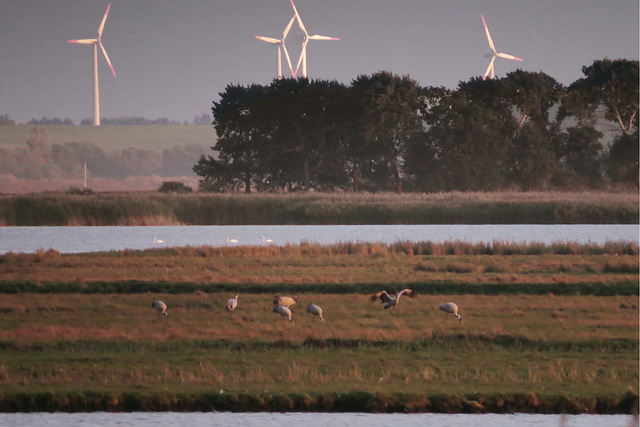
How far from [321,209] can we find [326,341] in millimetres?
46029

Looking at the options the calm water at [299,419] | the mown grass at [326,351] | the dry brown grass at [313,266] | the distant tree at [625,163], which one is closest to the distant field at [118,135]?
the distant tree at [625,163]

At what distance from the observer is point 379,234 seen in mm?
54375

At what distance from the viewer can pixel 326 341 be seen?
17156mm

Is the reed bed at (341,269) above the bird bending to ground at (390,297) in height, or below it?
below

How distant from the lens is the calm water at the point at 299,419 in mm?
12617

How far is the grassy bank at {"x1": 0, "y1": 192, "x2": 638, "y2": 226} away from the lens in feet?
203

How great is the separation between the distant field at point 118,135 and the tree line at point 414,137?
53596 mm

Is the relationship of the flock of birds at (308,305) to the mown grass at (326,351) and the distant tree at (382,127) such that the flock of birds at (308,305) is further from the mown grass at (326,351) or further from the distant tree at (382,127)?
the distant tree at (382,127)

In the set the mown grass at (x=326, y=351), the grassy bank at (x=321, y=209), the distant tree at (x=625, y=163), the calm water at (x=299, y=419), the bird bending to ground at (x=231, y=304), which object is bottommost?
the calm water at (x=299, y=419)

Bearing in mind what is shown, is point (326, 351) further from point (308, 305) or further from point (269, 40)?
point (269, 40)

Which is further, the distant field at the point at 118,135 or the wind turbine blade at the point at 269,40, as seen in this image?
the distant field at the point at 118,135

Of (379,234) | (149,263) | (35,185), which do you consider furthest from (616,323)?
(35,185)

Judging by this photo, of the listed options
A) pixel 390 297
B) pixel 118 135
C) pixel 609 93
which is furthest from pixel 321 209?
pixel 118 135

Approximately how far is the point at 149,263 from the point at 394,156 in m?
43.5
